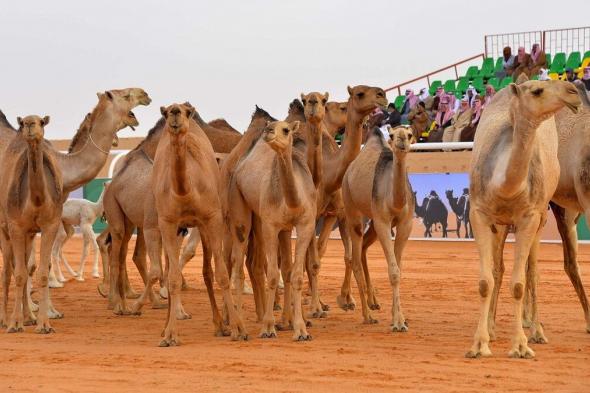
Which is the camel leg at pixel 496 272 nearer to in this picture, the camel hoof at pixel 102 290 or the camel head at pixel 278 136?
the camel head at pixel 278 136

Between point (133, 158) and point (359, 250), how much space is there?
3.04m

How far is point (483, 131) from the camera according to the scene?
9766 mm

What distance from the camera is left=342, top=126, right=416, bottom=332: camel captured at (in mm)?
10695

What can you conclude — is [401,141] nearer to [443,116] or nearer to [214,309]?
[214,309]

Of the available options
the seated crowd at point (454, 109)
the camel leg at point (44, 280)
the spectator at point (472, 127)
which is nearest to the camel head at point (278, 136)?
the camel leg at point (44, 280)

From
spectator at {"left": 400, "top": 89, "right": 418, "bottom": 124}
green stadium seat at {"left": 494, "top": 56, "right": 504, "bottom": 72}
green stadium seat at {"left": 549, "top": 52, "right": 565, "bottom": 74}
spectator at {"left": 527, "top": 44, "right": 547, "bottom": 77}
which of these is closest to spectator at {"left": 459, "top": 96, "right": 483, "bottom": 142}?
spectator at {"left": 400, "top": 89, "right": 418, "bottom": 124}

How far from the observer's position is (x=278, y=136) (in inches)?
389

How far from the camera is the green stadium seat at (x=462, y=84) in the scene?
29.8 metres

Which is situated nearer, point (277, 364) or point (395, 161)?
point (277, 364)

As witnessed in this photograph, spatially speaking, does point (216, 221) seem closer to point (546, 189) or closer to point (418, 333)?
point (418, 333)

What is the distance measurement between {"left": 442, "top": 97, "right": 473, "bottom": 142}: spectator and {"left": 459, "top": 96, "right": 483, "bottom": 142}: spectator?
92mm

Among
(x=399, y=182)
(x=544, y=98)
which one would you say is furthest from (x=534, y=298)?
(x=544, y=98)

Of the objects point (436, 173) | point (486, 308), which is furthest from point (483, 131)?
point (436, 173)

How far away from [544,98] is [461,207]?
1176cm
